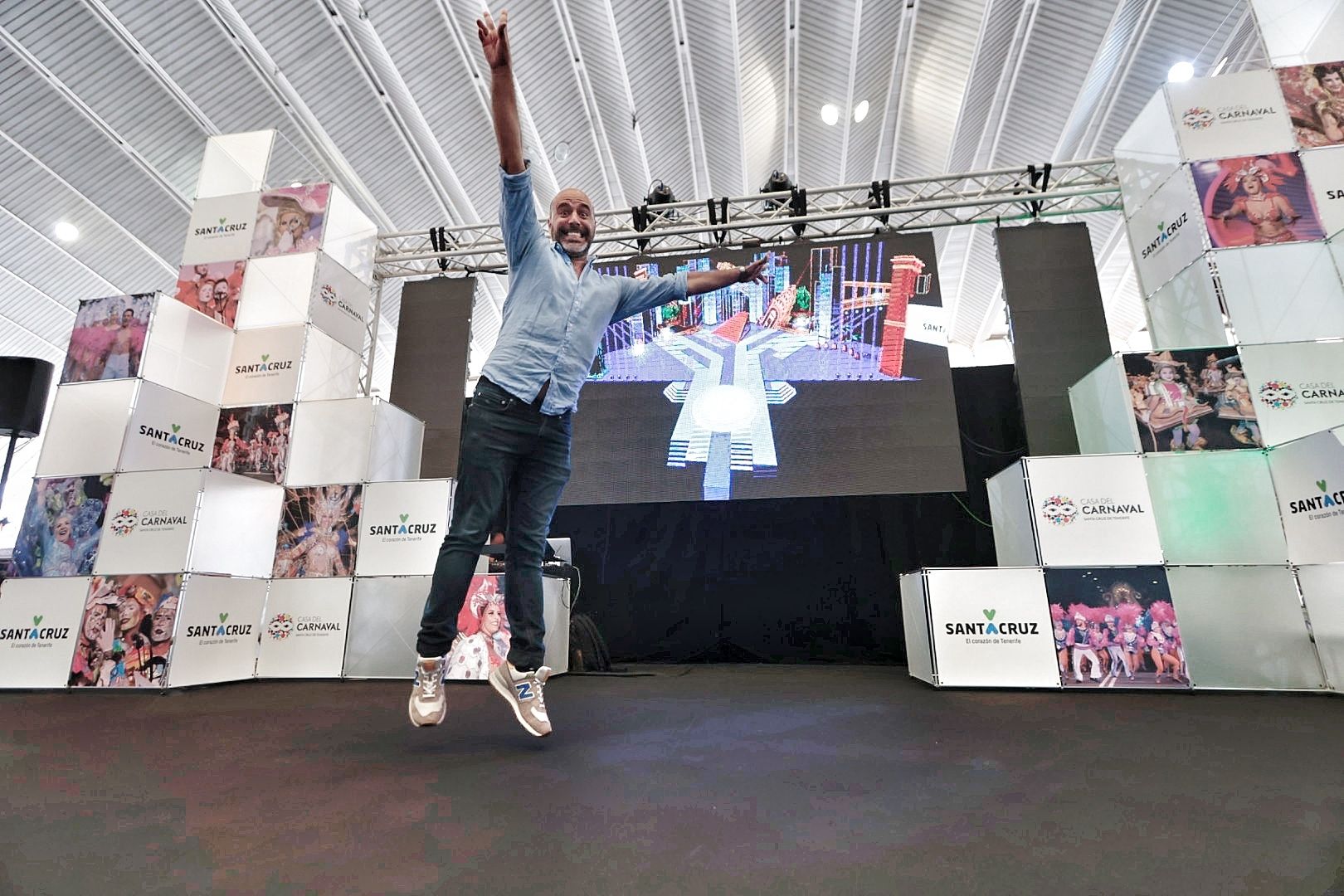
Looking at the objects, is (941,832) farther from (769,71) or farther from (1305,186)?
→ (769,71)

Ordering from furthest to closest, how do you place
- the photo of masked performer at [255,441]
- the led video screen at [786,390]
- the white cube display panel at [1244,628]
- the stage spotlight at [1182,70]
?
the stage spotlight at [1182,70], the led video screen at [786,390], the photo of masked performer at [255,441], the white cube display panel at [1244,628]

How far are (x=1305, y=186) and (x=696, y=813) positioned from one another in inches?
175

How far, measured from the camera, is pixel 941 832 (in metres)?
0.95

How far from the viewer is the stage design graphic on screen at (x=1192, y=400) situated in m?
3.10

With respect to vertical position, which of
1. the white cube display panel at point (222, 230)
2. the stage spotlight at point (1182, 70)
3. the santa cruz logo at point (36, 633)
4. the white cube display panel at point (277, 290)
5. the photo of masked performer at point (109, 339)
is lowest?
the santa cruz logo at point (36, 633)

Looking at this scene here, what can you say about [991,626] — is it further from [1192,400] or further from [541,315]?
[541,315]

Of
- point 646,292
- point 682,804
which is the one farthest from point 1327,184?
point 682,804

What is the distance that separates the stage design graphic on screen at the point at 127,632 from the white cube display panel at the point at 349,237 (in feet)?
7.33

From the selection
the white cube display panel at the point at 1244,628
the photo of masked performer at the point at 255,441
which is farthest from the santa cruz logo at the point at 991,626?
the photo of masked performer at the point at 255,441

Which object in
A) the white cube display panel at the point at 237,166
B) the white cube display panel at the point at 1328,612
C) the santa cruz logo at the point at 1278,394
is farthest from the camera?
the white cube display panel at the point at 237,166

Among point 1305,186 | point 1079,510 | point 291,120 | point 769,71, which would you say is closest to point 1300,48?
point 1305,186

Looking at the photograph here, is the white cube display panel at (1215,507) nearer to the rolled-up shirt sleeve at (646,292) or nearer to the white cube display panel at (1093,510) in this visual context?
the white cube display panel at (1093,510)

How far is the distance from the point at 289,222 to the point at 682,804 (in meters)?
4.48

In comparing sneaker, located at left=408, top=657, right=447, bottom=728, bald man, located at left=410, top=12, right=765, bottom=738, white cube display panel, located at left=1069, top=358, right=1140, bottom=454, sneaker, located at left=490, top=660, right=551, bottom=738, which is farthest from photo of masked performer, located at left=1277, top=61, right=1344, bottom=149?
sneaker, located at left=408, top=657, right=447, bottom=728
